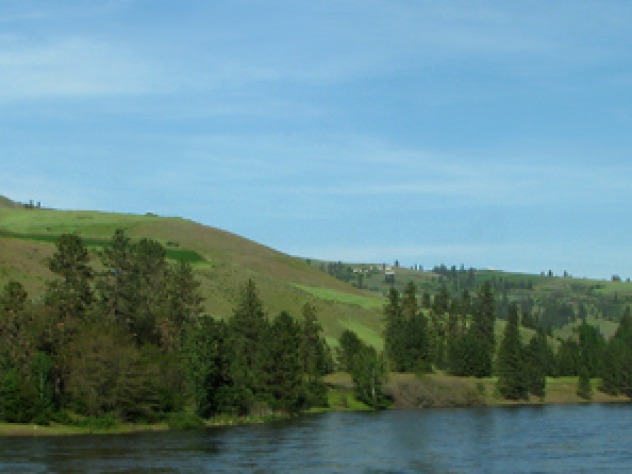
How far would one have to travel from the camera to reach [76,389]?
408 feet

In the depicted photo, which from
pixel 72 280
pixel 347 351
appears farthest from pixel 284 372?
pixel 347 351

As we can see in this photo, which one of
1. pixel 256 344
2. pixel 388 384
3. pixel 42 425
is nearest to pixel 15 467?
pixel 42 425

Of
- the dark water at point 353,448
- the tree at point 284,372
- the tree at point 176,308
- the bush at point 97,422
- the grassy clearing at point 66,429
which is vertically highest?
the tree at point 176,308

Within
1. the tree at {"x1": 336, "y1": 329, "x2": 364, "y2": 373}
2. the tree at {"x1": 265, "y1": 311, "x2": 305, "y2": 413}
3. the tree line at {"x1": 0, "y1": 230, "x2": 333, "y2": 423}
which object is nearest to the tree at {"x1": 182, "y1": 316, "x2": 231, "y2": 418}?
the tree line at {"x1": 0, "y1": 230, "x2": 333, "y2": 423}

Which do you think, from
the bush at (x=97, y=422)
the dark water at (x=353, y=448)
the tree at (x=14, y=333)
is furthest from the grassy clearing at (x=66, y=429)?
the tree at (x=14, y=333)

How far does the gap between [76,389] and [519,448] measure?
56.9 meters

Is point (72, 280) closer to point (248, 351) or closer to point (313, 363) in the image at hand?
point (248, 351)

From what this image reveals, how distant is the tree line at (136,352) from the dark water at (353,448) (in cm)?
936

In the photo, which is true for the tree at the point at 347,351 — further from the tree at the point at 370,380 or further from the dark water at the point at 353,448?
the dark water at the point at 353,448

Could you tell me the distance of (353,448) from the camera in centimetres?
10175

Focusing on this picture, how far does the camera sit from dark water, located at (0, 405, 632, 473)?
286ft

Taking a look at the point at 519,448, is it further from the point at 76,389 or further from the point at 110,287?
the point at 110,287

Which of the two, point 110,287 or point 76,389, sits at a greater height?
point 110,287

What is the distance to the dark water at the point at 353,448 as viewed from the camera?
87.1 metres
